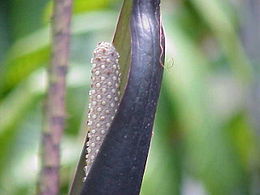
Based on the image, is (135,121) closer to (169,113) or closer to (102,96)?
(102,96)

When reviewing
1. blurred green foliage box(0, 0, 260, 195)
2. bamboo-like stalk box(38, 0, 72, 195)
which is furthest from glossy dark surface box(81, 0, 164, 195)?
blurred green foliage box(0, 0, 260, 195)

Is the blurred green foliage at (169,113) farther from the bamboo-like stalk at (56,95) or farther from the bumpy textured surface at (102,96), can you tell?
the bumpy textured surface at (102,96)

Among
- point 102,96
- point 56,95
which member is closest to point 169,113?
point 56,95

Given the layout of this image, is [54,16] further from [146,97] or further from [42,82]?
[42,82]

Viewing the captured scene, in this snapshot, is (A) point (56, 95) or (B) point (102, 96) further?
(A) point (56, 95)

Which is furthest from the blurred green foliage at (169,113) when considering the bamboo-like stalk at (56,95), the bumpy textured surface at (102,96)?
the bumpy textured surface at (102,96)

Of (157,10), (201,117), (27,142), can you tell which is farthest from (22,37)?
(157,10)

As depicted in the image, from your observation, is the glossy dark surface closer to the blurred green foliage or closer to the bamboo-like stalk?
the bamboo-like stalk
